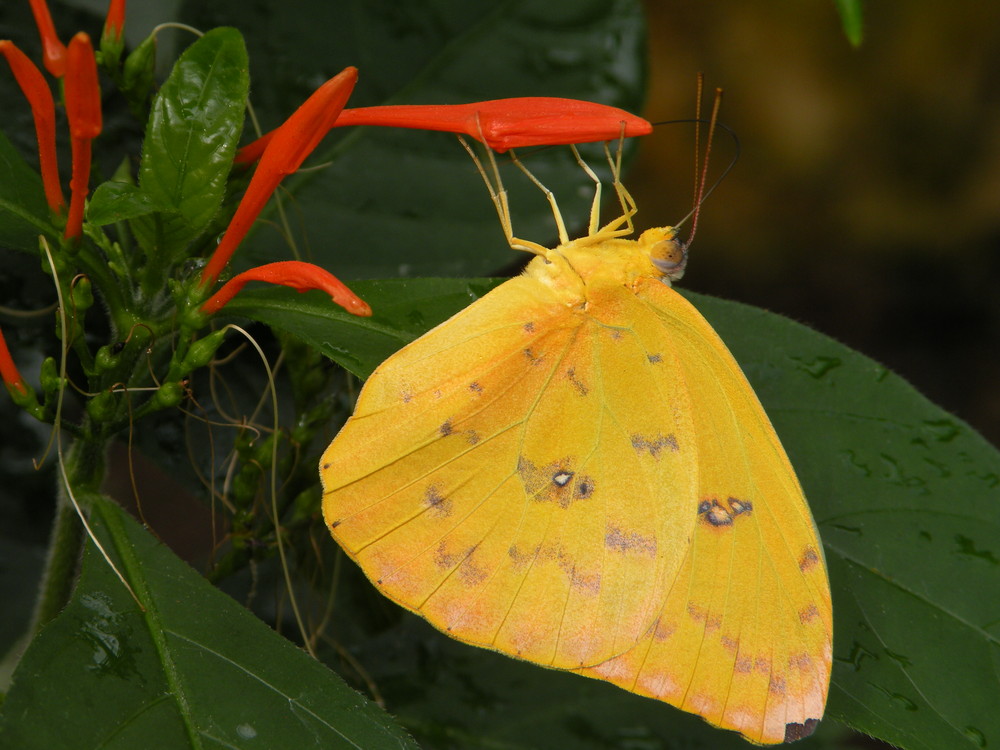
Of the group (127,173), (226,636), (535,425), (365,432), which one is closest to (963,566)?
(535,425)

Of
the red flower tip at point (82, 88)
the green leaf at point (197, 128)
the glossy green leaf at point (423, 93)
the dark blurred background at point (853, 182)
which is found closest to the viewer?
the red flower tip at point (82, 88)

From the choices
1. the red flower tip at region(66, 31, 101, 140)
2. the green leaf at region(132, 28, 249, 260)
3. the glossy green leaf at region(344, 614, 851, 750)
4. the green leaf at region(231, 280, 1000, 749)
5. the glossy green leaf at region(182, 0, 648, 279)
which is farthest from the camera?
the glossy green leaf at region(344, 614, 851, 750)

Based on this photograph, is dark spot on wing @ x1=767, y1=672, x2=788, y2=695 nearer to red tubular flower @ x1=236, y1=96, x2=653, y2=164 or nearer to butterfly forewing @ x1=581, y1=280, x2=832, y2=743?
butterfly forewing @ x1=581, y1=280, x2=832, y2=743

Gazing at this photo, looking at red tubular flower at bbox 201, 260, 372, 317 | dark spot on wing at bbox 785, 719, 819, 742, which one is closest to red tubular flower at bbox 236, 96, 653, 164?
red tubular flower at bbox 201, 260, 372, 317

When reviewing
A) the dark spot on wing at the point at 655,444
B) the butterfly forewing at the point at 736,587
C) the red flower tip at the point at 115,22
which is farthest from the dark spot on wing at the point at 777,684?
the red flower tip at the point at 115,22

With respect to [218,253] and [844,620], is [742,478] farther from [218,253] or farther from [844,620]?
[218,253]

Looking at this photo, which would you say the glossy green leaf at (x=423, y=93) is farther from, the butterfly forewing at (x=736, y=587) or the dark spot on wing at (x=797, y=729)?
the dark spot on wing at (x=797, y=729)
